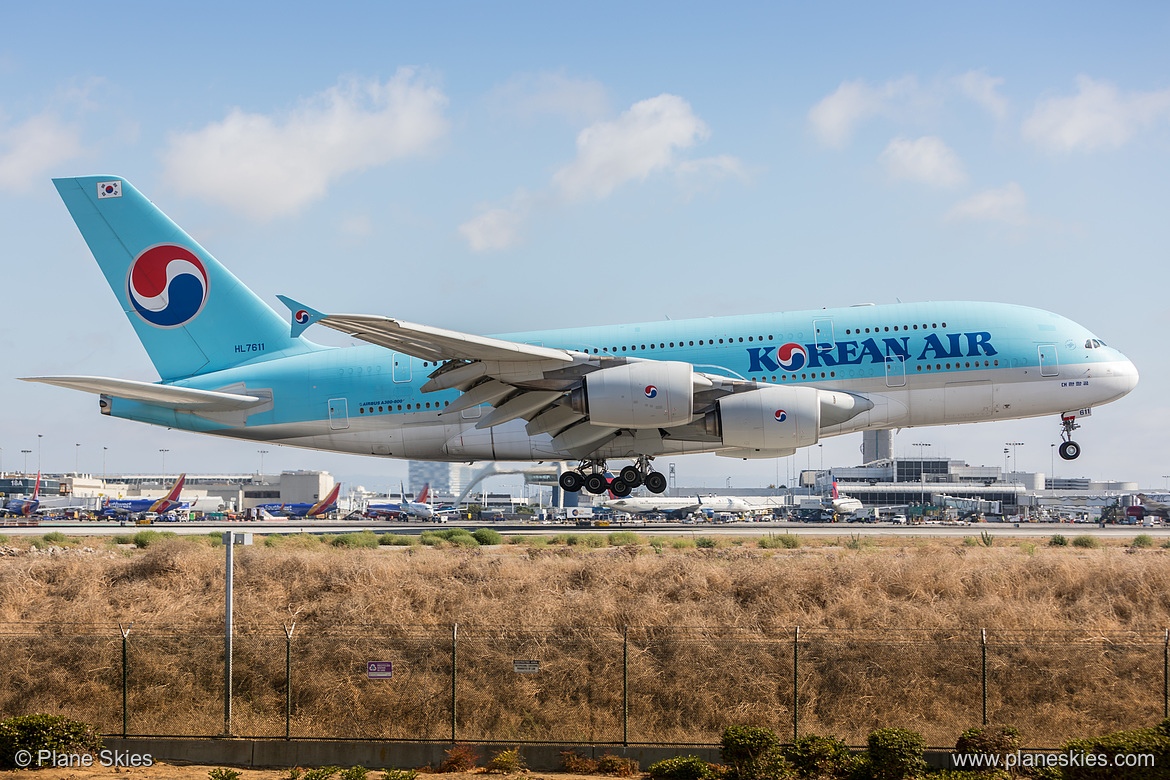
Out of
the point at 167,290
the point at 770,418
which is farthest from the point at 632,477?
the point at 167,290

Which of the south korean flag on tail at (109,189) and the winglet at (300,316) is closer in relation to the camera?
the winglet at (300,316)

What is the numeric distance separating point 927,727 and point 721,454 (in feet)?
49.3

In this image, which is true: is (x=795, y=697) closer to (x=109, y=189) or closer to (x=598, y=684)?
(x=598, y=684)

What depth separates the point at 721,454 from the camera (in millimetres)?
32875

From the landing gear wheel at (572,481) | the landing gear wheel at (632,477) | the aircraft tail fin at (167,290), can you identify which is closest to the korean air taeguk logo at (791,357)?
the landing gear wheel at (632,477)

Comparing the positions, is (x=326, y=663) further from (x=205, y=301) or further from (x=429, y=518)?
(x=429, y=518)

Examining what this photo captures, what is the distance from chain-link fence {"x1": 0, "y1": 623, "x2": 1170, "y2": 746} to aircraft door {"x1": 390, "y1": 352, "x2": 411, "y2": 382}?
50.0 ft

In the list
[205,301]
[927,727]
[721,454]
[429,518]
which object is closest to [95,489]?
[429,518]

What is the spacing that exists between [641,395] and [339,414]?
13466mm

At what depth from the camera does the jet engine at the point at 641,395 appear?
28500mm

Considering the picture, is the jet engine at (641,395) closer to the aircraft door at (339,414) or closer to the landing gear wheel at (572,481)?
the landing gear wheel at (572,481)

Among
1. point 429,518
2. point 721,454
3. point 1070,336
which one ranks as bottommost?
point 429,518

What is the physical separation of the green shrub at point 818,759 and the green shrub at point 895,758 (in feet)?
1.68

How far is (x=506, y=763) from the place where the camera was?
16672mm
